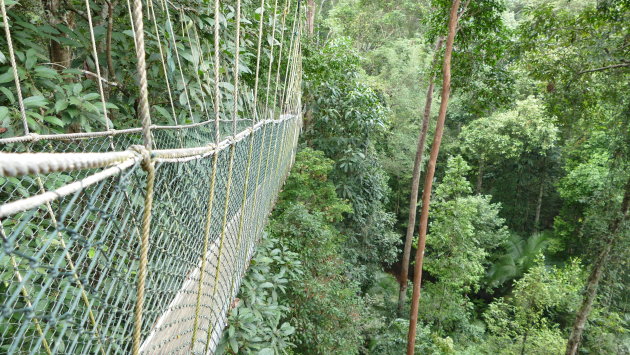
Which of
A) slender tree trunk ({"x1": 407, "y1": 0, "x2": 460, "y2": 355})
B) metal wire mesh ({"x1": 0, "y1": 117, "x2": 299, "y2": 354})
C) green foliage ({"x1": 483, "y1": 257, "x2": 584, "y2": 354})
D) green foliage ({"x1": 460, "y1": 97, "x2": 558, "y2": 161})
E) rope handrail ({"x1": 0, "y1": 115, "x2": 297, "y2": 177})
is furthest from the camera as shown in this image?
green foliage ({"x1": 460, "y1": 97, "x2": 558, "y2": 161})

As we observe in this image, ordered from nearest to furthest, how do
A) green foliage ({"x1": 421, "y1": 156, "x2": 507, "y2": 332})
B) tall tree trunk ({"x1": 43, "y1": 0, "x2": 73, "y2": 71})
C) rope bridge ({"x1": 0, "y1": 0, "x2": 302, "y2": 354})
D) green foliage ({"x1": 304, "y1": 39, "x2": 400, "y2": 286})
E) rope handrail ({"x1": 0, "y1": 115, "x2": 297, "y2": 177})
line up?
rope handrail ({"x1": 0, "y1": 115, "x2": 297, "y2": 177}) < rope bridge ({"x1": 0, "y1": 0, "x2": 302, "y2": 354}) < tall tree trunk ({"x1": 43, "y1": 0, "x2": 73, "y2": 71}) < green foliage ({"x1": 304, "y1": 39, "x2": 400, "y2": 286}) < green foliage ({"x1": 421, "y1": 156, "x2": 507, "y2": 332})

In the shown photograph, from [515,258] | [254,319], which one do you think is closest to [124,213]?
[254,319]

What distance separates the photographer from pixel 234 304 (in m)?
1.76

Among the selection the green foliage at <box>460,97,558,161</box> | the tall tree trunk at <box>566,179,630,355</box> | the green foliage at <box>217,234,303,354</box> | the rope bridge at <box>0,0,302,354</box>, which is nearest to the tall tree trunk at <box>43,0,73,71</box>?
the rope bridge at <box>0,0,302,354</box>

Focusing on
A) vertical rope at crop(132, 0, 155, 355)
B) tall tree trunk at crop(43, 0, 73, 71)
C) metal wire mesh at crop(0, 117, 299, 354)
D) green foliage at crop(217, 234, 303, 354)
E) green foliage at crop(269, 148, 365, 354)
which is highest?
tall tree trunk at crop(43, 0, 73, 71)

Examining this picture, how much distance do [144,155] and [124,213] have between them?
0.19 meters

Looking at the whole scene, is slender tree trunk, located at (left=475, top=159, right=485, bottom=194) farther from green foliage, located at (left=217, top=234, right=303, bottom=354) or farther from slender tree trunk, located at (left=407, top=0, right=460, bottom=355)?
green foliage, located at (left=217, top=234, right=303, bottom=354)

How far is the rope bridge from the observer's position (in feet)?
1.42

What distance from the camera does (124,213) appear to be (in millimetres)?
661

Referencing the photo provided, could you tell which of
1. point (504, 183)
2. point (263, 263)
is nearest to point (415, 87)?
point (504, 183)

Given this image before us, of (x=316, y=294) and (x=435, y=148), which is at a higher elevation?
(x=435, y=148)

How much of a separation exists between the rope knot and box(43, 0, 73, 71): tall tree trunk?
1.08 m

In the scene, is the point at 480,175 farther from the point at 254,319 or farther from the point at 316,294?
the point at 254,319

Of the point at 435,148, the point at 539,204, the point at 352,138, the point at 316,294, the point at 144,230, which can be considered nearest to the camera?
the point at 144,230
